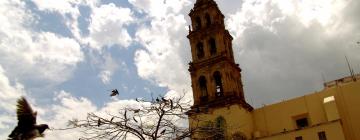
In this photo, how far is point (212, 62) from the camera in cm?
3722

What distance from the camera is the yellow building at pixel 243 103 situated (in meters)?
30.7

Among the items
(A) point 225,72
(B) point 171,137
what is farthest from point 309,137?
(B) point 171,137

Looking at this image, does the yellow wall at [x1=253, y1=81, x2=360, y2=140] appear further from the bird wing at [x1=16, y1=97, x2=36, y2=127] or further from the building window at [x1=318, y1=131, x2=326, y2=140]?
the bird wing at [x1=16, y1=97, x2=36, y2=127]

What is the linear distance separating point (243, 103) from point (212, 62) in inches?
178

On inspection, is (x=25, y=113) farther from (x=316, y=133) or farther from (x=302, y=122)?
(x=302, y=122)

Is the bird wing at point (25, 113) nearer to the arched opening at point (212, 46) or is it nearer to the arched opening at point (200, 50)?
the arched opening at point (212, 46)

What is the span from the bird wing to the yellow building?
2338cm

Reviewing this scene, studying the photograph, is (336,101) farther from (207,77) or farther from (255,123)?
(207,77)

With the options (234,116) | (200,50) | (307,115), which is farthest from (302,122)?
(200,50)

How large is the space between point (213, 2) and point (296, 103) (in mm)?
13120

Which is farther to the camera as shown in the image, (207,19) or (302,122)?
(207,19)

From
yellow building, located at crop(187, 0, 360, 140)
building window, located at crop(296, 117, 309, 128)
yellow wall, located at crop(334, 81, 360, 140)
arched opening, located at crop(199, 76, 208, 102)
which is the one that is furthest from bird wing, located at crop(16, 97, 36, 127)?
arched opening, located at crop(199, 76, 208, 102)

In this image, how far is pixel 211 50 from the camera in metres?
38.5

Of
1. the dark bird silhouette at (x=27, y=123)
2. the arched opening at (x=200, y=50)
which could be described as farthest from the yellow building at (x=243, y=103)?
the dark bird silhouette at (x=27, y=123)
